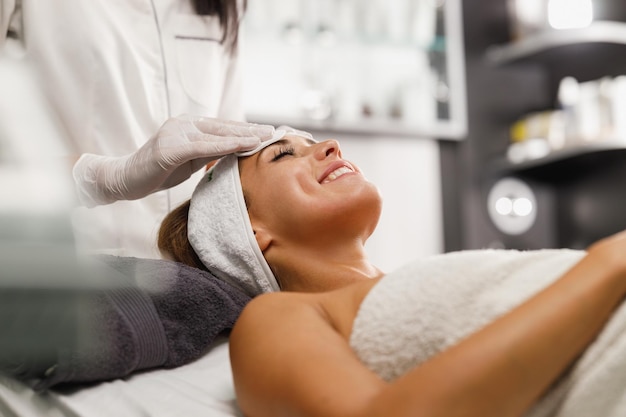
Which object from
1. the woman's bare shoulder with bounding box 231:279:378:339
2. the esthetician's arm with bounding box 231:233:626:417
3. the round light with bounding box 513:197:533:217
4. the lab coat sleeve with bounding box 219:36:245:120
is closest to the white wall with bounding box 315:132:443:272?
the round light with bounding box 513:197:533:217

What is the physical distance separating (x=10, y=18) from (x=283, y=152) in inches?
27.0

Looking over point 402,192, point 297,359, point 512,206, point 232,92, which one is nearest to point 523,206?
point 512,206

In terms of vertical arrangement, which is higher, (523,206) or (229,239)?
(229,239)

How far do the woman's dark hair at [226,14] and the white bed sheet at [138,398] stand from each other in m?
0.96

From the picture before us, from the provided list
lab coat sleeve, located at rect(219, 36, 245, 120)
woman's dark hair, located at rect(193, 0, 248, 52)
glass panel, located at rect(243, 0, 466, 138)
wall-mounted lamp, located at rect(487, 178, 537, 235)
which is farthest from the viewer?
wall-mounted lamp, located at rect(487, 178, 537, 235)

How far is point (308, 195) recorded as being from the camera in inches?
51.8

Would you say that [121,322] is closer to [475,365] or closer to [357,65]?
[475,365]

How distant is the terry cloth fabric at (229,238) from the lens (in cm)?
132

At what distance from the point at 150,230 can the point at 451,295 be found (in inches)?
36.2

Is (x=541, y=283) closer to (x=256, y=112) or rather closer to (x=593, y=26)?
(x=256, y=112)

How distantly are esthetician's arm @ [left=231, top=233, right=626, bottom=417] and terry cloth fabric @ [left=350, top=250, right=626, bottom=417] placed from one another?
0.9 inches

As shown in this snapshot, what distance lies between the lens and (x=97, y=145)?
1.62m

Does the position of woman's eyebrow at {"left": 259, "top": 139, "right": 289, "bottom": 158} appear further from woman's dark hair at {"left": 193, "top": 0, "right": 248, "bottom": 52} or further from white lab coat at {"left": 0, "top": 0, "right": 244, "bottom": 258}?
woman's dark hair at {"left": 193, "top": 0, "right": 248, "bottom": 52}

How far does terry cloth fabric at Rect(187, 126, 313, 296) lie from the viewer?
52.0 inches
